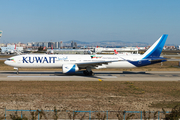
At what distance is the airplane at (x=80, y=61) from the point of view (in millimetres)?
38156

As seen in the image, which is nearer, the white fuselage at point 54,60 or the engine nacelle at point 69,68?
the engine nacelle at point 69,68

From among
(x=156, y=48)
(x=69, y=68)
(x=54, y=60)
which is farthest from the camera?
(x=156, y=48)

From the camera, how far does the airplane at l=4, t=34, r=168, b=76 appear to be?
3816 centimetres

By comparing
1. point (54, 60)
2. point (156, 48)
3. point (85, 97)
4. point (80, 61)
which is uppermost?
point (156, 48)

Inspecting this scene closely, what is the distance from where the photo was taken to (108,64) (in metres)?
40.4

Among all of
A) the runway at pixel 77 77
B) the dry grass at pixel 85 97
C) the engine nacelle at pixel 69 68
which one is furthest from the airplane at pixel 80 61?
the dry grass at pixel 85 97

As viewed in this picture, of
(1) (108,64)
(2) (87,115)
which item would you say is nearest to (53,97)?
(2) (87,115)

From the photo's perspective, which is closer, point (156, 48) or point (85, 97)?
point (85, 97)

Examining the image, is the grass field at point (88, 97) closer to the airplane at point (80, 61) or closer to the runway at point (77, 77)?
the runway at point (77, 77)

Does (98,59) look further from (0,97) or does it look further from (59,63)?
(0,97)

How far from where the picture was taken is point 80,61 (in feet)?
131

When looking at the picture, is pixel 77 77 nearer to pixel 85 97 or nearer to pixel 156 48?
pixel 85 97

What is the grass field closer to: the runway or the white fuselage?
the runway

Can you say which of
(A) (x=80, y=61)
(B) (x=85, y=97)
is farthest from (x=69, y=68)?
(B) (x=85, y=97)
